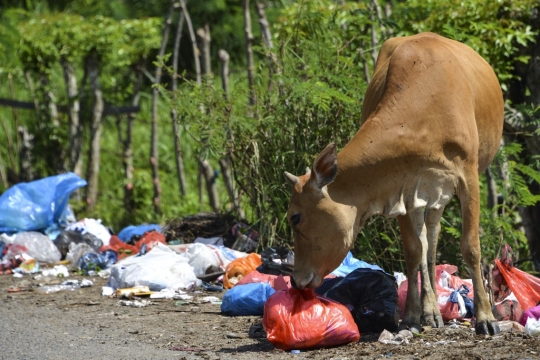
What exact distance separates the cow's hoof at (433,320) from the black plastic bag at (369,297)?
1.01ft

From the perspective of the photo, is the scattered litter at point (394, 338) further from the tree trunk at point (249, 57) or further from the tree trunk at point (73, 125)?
the tree trunk at point (73, 125)

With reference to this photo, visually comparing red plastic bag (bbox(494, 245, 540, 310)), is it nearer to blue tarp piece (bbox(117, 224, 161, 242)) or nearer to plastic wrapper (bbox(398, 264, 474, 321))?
plastic wrapper (bbox(398, 264, 474, 321))

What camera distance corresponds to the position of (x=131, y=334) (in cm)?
605

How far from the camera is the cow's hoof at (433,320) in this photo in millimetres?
5984

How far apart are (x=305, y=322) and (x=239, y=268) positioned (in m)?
2.46

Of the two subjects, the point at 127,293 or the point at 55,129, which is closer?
the point at 127,293

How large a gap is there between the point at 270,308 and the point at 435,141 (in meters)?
1.48

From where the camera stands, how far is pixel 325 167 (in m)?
5.30

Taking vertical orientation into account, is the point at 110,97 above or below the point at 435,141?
above

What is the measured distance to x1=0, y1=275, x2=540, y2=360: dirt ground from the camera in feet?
17.0

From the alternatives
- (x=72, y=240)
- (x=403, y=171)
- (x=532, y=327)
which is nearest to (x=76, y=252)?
(x=72, y=240)

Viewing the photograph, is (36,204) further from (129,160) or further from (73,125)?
(129,160)

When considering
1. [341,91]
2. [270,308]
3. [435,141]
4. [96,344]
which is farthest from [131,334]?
[341,91]

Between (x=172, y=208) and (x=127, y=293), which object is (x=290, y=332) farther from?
(x=172, y=208)
